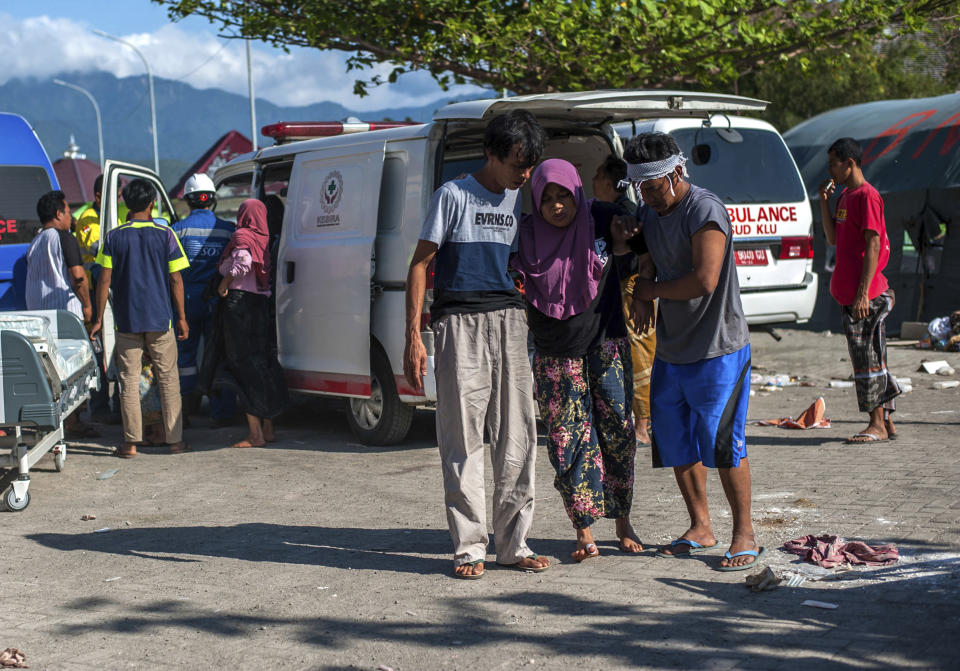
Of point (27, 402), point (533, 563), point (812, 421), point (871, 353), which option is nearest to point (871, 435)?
point (871, 353)

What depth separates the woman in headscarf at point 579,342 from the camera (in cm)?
494

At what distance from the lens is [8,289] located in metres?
9.48

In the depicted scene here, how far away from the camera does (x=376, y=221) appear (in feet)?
25.4

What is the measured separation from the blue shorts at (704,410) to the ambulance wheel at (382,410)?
327 cm

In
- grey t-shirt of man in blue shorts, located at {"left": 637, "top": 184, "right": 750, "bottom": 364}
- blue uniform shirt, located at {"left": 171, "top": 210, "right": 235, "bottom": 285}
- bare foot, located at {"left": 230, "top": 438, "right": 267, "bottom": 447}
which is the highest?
blue uniform shirt, located at {"left": 171, "top": 210, "right": 235, "bottom": 285}

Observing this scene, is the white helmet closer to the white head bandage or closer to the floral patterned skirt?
the floral patterned skirt

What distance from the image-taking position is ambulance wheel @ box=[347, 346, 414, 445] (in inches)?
316

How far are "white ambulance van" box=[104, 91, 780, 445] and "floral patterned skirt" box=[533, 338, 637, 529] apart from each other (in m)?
2.37

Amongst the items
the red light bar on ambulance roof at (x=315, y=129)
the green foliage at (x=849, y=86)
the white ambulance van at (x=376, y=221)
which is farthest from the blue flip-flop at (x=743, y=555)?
the green foliage at (x=849, y=86)

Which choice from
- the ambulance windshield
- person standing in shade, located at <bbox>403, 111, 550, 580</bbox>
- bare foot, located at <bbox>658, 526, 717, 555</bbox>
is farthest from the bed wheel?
the ambulance windshield

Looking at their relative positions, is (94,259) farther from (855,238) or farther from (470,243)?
(855,238)

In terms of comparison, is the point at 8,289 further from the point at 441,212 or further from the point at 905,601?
the point at 905,601

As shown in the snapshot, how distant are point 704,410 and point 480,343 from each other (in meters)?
1.01

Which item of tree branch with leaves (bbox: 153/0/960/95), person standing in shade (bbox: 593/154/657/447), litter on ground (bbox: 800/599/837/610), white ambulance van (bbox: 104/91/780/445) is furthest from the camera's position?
tree branch with leaves (bbox: 153/0/960/95)
